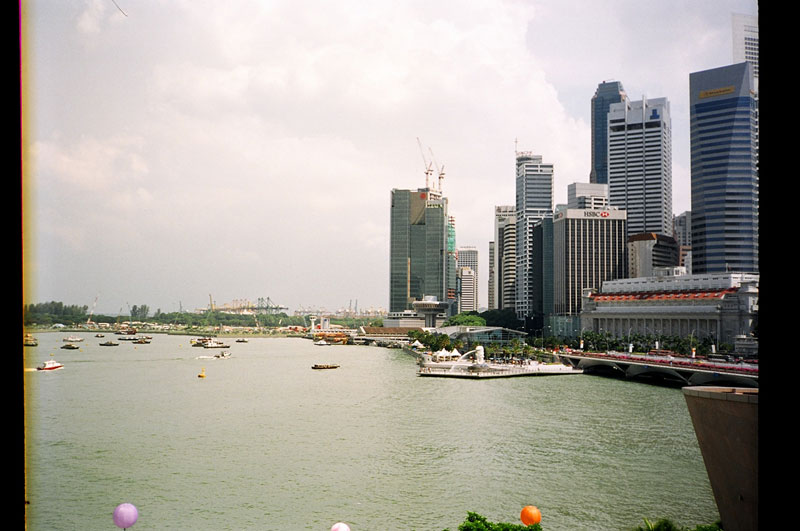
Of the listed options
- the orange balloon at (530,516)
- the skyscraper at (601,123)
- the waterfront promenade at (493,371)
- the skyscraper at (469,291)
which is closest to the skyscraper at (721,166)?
the waterfront promenade at (493,371)

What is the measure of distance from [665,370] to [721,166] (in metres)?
18.5

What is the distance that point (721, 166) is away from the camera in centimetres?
3341

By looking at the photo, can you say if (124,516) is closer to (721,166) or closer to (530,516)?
(530,516)

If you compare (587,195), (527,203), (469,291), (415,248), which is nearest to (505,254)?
(527,203)

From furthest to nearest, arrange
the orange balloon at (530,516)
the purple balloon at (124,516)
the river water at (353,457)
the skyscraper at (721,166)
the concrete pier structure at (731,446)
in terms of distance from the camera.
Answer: the skyscraper at (721,166) → the river water at (353,457) → the orange balloon at (530,516) → the purple balloon at (124,516) → the concrete pier structure at (731,446)

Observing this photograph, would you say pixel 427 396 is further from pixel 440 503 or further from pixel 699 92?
pixel 699 92

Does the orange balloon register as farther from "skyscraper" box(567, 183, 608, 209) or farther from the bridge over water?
"skyscraper" box(567, 183, 608, 209)

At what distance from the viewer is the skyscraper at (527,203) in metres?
64.3

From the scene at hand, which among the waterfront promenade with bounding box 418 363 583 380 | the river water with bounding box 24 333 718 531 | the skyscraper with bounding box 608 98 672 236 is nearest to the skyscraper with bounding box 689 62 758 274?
the waterfront promenade with bounding box 418 363 583 380

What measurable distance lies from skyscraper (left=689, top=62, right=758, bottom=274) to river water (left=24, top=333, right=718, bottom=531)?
58.3 feet

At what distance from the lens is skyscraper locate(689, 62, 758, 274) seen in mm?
31672

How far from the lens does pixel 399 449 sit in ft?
33.0

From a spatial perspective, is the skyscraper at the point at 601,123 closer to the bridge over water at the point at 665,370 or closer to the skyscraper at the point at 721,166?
the skyscraper at the point at 721,166

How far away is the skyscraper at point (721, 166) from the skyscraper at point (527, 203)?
94.4ft
